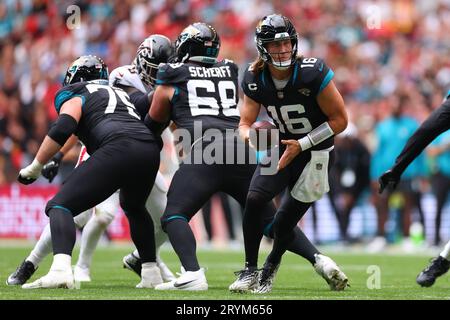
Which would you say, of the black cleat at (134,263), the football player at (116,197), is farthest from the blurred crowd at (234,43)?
the black cleat at (134,263)

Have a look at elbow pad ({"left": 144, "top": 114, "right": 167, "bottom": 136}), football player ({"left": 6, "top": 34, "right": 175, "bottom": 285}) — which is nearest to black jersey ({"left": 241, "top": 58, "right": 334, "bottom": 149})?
elbow pad ({"left": 144, "top": 114, "right": 167, "bottom": 136})

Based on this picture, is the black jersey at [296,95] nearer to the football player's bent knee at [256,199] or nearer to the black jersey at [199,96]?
the black jersey at [199,96]

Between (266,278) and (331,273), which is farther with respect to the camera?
(331,273)

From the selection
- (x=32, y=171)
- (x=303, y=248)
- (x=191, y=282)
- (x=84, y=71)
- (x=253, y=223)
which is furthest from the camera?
(x=84, y=71)

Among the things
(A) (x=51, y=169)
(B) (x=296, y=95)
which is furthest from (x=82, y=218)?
(B) (x=296, y=95)

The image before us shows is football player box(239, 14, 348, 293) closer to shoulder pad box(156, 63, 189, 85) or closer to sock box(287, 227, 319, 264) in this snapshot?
sock box(287, 227, 319, 264)

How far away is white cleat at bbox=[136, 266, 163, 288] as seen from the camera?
25.9 feet

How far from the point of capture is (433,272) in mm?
8031

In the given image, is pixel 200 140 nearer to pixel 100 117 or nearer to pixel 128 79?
pixel 100 117

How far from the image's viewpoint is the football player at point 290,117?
7.12 m

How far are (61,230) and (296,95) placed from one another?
184 centimetres

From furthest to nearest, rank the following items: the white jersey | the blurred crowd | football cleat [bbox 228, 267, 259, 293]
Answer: the blurred crowd, the white jersey, football cleat [bbox 228, 267, 259, 293]

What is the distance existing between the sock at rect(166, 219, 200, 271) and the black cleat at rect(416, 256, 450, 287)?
74.0 inches
